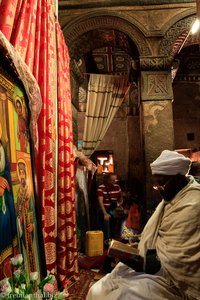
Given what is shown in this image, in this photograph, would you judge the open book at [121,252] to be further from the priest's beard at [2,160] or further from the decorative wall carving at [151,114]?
the decorative wall carving at [151,114]

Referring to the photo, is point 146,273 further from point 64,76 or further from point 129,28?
point 129,28

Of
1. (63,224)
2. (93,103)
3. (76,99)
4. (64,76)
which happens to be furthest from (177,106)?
(63,224)

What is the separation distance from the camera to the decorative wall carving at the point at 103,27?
5.59 m

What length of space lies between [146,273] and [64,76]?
295 cm

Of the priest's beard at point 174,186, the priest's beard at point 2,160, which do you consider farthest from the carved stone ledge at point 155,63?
the priest's beard at point 2,160

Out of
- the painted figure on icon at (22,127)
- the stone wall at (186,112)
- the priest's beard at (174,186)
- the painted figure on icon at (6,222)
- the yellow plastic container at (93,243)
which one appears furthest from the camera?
the stone wall at (186,112)

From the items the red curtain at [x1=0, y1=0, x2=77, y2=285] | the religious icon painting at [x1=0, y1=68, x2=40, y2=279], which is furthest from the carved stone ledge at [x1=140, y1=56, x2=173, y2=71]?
the religious icon painting at [x1=0, y1=68, x2=40, y2=279]

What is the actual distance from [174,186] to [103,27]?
183 inches

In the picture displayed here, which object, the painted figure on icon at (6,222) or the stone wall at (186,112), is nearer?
the painted figure on icon at (6,222)

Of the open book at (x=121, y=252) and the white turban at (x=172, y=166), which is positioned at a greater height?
the white turban at (x=172, y=166)

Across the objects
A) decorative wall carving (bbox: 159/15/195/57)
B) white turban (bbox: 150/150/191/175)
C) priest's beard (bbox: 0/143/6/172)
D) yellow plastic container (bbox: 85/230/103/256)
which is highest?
decorative wall carving (bbox: 159/15/195/57)

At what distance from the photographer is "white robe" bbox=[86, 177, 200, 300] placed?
5.80 feet

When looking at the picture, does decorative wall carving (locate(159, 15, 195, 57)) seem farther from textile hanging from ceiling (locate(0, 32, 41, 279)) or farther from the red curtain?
textile hanging from ceiling (locate(0, 32, 41, 279))

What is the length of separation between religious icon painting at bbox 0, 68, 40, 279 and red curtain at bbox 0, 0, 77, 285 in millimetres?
751
